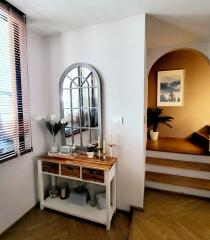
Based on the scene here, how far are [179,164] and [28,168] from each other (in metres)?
2.42

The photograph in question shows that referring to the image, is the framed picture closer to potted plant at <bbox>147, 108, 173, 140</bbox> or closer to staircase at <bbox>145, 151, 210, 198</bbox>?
potted plant at <bbox>147, 108, 173, 140</bbox>

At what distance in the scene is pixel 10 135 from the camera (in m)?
1.90

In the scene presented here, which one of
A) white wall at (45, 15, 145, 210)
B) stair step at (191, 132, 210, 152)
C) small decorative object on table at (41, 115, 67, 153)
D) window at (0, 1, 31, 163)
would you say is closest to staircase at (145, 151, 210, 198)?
stair step at (191, 132, 210, 152)

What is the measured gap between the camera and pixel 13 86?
6.37 ft

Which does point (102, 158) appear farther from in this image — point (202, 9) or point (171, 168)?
point (202, 9)

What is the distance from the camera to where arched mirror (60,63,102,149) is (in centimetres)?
224

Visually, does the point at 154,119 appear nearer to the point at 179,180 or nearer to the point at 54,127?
the point at 179,180

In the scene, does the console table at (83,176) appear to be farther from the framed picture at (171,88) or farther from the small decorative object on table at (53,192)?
the framed picture at (171,88)

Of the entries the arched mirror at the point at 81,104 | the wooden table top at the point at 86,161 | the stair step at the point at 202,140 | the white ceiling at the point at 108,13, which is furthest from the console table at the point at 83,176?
the stair step at the point at 202,140

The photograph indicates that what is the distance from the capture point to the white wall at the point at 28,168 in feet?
6.22

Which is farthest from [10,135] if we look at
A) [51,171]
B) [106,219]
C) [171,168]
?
[171,168]

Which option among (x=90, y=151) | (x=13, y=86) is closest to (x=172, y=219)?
(x=90, y=151)

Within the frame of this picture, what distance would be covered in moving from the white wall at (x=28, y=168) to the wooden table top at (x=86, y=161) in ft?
0.82

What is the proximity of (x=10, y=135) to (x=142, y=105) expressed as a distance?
1607 millimetres
